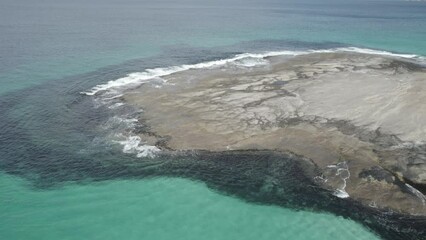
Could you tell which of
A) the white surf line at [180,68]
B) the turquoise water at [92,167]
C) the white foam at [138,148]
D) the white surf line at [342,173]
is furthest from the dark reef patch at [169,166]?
the white surf line at [180,68]

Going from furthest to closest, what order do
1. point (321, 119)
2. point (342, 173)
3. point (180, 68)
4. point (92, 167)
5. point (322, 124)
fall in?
point (180, 68) < point (321, 119) < point (322, 124) < point (92, 167) < point (342, 173)

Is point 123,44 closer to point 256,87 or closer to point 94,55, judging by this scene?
point 94,55

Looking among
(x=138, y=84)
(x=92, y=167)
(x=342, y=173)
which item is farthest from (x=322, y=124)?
(x=138, y=84)

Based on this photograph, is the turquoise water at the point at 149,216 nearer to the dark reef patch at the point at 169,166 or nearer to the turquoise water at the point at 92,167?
the turquoise water at the point at 92,167

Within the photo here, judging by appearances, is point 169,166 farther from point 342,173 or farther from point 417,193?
point 417,193

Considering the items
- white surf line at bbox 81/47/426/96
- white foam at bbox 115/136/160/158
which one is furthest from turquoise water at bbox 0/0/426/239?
white surf line at bbox 81/47/426/96
